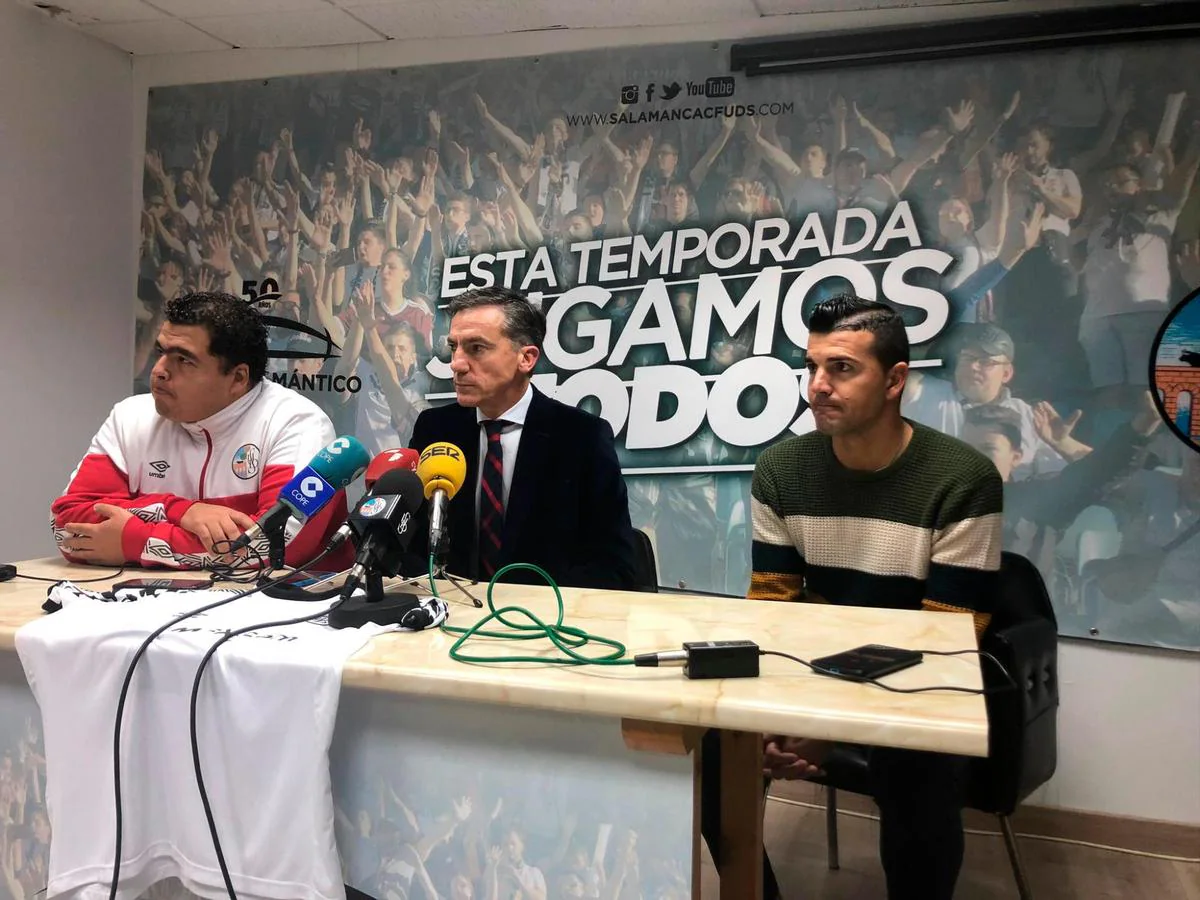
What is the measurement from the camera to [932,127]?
2668 mm

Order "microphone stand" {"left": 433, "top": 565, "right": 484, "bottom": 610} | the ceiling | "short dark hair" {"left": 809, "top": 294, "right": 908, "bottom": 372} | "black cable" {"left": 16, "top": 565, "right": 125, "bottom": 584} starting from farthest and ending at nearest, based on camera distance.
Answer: the ceiling → "short dark hair" {"left": 809, "top": 294, "right": 908, "bottom": 372} → "black cable" {"left": 16, "top": 565, "right": 125, "bottom": 584} → "microphone stand" {"left": 433, "top": 565, "right": 484, "bottom": 610}

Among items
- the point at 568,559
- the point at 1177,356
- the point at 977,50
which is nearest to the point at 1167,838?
the point at 1177,356

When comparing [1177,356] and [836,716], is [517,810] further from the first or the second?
[1177,356]

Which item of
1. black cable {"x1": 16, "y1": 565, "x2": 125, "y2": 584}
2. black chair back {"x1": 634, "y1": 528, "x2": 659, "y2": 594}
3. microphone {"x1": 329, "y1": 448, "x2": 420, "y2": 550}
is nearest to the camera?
microphone {"x1": 329, "y1": 448, "x2": 420, "y2": 550}

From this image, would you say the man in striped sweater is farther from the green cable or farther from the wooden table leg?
the green cable

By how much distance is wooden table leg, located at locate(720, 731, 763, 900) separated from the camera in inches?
55.3

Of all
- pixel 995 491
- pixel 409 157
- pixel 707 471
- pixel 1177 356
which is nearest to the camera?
pixel 995 491

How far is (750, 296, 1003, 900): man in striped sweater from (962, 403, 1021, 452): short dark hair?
681 millimetres

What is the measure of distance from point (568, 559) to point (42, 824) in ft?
3.82

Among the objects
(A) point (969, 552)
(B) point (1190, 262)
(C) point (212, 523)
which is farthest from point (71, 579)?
(B) point (1190, 262)

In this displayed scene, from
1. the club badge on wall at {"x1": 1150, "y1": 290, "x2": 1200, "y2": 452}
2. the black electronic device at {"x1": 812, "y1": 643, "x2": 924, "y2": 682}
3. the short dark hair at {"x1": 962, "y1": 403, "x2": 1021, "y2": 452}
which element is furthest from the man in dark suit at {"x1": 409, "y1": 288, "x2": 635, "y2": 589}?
the club badge on wall at {"x1": 1150, "y1": 290, "x2": 1200, "y2": 452}

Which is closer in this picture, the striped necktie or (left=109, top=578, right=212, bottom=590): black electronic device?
(left=109, top=578, right=212, bottom=590): black electronic device

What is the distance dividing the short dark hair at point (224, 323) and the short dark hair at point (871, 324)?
4.69 ft

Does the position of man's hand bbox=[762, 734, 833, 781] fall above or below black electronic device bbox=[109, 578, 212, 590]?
below
